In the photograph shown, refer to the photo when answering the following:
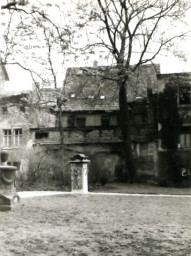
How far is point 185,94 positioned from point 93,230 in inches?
834

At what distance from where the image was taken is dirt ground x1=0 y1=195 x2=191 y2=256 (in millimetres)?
5723

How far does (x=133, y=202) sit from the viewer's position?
39.2 ft

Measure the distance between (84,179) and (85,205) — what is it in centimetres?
413

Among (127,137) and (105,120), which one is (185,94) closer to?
(127,137)

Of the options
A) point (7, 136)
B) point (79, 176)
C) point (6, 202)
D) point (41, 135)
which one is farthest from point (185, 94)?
point (6, 202)

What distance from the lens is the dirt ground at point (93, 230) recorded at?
5.72 m

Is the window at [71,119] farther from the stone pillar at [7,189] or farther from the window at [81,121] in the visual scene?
the stone pillar at [7,189]

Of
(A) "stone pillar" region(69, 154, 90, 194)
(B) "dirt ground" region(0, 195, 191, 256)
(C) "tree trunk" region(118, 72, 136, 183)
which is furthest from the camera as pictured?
(C) "tree trunk" region(118, 72, 136, 183)

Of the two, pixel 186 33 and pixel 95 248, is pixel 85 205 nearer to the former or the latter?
pixel 95 248

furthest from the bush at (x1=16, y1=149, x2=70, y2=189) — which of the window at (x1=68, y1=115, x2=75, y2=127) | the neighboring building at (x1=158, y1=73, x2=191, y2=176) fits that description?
the window at (x1=68, y1=115, x2=75, y2=127)

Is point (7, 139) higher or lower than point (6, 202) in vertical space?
higher

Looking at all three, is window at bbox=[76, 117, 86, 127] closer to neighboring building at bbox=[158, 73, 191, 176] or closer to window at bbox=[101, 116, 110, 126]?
window at bbox=[101, 116, 110, 126]

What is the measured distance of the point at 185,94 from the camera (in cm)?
2692

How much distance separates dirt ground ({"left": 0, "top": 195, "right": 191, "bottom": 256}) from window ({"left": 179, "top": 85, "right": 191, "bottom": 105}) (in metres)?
16.9
